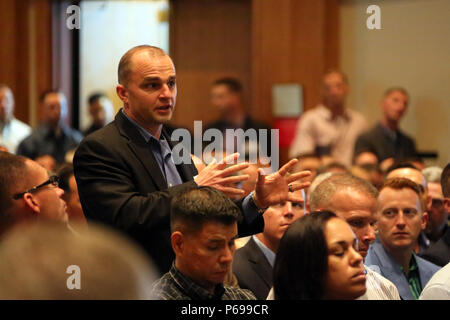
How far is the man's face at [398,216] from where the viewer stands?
3.32m

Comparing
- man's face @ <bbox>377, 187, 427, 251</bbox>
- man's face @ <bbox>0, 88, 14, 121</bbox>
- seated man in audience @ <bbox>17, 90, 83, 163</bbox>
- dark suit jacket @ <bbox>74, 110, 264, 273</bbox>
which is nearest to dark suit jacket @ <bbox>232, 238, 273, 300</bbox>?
dark suit jacket @ <bbox>74, 110, 264, 273</bbox>

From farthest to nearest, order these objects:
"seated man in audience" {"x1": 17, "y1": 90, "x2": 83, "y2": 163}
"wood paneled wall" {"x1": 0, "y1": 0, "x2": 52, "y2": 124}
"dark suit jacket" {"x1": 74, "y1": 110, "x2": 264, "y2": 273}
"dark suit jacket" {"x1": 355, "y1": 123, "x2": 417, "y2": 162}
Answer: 1. "wood paneled wall" {"x1": 0, "y1": 0, "x2": 52, "y2": 124}
2. "dark suit jacket" {"x1": 355, "y1": 123, "x2": 417, "y2": 162}
3. "seated man in audience" {"x1": 17, "y1": 90, "x2": 83, "y2": 163}
4. "dark suit jacket" {"x1": 74, "y1": 110, "x2": 264, "y2": 273}

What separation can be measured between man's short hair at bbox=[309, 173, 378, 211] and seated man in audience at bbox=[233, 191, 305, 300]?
0.21 m

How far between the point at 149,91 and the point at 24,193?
0.58 meters

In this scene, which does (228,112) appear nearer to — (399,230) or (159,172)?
(399,230)

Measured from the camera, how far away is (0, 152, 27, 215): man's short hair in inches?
97.0

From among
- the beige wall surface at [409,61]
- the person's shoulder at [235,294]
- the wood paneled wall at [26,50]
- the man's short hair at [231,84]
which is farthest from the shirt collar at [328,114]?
the person's shoulder at [235,294]

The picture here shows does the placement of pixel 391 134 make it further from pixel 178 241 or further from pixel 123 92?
pixel 178 241

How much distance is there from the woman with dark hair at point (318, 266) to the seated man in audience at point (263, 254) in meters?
0.84

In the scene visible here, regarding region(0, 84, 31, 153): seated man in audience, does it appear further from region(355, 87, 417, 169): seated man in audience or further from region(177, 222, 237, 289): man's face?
region(177, 222, 237, 289): man's face

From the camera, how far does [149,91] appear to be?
2.64 m

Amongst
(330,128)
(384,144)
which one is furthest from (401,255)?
(330,128)
